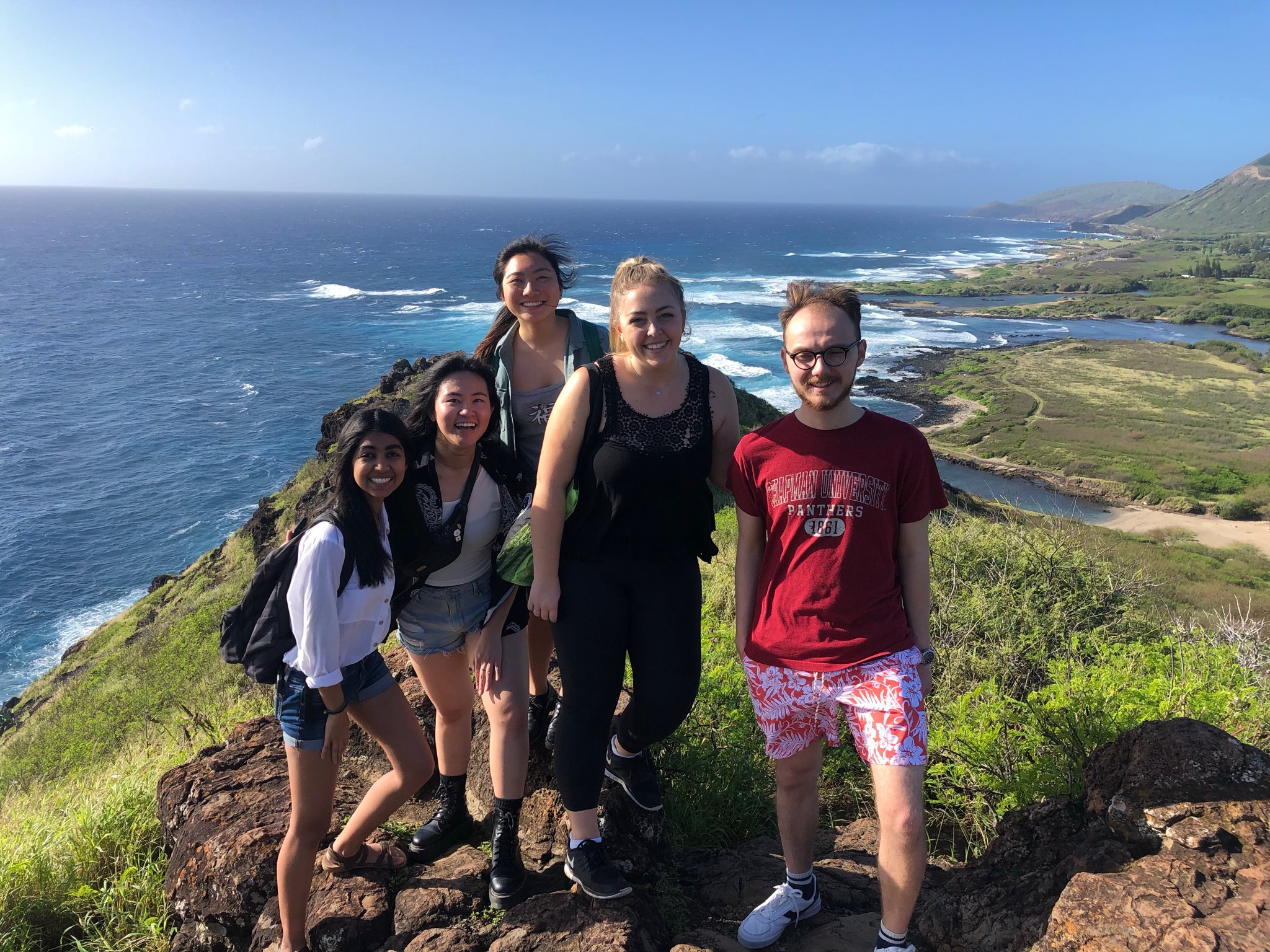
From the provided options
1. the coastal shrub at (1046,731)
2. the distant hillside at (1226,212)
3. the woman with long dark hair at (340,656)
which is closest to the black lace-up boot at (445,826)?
the woman with long dark hair at (340,656)

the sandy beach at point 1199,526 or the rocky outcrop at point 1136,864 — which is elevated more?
the rocky outcrop at point 1136,864

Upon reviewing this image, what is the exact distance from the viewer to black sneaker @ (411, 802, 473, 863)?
10.4ft

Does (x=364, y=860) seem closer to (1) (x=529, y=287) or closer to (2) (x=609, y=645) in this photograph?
(2) (x=609, y=645)

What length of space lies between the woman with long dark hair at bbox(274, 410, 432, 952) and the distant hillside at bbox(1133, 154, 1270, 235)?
202 metres

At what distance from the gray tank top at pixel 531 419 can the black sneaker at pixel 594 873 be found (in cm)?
148

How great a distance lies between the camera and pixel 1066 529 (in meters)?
8.95

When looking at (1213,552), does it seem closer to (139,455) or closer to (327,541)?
(327,541)

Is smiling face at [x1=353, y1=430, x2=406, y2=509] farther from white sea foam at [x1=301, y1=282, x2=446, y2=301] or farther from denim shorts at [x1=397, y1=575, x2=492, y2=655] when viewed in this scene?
white sea foam at [x1=301, y1=282, x2=446, y2=301]

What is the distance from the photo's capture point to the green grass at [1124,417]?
113ft

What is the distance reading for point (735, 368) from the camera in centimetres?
4331

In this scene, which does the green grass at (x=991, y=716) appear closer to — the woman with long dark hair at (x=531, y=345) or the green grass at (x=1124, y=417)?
the woman with long dark hair at (x=531, y=345)

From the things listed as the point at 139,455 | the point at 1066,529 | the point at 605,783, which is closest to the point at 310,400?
the point at 139,455

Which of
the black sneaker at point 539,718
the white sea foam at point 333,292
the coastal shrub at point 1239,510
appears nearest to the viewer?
the black sneaker at point 539,718

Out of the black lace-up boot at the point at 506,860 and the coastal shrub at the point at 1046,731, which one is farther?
the coastal shrub at the point at 1046,731
